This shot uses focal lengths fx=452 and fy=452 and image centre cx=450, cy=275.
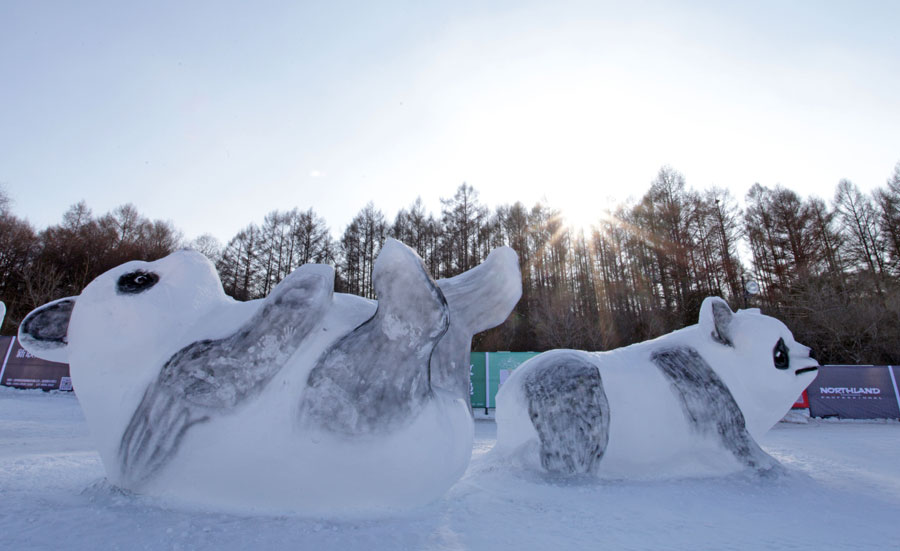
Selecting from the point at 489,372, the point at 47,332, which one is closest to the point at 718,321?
the point at 47,332

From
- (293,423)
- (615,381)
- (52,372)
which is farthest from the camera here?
(52,372)

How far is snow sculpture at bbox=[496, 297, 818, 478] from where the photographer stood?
12.7ft

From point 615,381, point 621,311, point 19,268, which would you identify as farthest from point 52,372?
point 621,311

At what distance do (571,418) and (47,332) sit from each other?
3.89 metres

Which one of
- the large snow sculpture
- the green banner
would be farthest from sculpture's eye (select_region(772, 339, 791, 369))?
the green banner

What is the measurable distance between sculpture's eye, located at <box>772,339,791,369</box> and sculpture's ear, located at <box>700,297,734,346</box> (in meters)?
0.43

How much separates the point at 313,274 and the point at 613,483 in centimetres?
291

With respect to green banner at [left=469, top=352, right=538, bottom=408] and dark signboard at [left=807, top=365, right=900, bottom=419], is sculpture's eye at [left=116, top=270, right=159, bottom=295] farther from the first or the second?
dark signboard at [left=807, top=365, right=900, bottom=419]

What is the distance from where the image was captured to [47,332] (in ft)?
9.72

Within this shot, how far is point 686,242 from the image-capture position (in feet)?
68.2

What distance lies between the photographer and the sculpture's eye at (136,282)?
9.13ft

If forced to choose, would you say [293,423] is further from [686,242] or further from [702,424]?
[686,242]

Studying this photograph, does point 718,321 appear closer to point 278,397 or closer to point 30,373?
point 278,397

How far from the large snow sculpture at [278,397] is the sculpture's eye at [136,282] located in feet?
0.05
